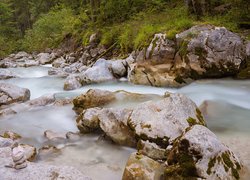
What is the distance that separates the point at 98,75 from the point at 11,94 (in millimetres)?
3262

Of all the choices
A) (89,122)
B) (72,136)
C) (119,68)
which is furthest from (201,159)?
(119,68)

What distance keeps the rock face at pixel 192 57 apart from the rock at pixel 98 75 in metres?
1.46

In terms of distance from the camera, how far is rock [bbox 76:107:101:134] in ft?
21.6

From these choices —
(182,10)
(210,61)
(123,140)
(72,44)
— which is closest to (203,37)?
(210,61)

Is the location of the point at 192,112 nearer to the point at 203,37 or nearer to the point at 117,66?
the point at 203,37

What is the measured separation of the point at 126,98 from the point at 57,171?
14.3 feet

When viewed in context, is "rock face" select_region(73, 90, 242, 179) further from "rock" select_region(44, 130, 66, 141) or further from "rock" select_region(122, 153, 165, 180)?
"rock" select_region(44, 130, 66, 141)

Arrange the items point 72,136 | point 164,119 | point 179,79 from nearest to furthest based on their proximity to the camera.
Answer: point 164,119
point 72,136
point 179,79

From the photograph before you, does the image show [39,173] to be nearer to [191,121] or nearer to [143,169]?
[143,169]

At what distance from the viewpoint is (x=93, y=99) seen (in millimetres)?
8109

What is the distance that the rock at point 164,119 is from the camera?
5230 mm

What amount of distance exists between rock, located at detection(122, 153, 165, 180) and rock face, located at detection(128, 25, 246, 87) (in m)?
5.51

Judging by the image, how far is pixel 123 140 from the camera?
19.3 feet

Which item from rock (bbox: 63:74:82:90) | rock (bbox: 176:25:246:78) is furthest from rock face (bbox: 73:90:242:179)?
rock (bbox: 63:74:82:90)
